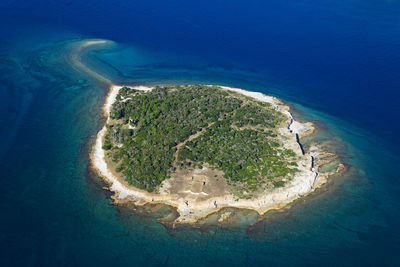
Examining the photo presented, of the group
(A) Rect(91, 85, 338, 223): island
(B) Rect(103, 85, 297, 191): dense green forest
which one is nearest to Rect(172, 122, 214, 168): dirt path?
(B) Rect(103, 85, 297, 191): dense green forest

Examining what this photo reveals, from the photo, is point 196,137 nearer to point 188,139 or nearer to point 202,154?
point 188,139

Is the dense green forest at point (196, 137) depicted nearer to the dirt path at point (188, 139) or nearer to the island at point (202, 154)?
the dirt path at point (188, 139)

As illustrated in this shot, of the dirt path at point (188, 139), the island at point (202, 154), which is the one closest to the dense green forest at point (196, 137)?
the dirt path at point (188, 139)

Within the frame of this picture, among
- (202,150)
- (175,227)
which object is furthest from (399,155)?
(175,227)

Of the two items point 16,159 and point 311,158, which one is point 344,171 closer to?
point 311,158

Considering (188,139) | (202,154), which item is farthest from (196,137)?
(202,154)
